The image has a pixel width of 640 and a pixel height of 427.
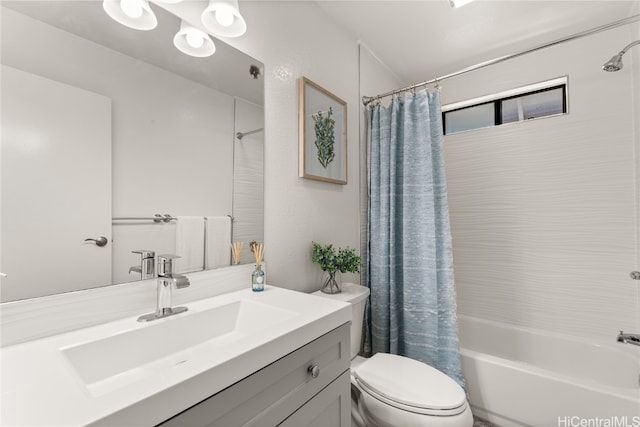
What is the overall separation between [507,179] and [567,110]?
0.57 m

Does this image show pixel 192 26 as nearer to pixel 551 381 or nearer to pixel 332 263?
pixel 332 263

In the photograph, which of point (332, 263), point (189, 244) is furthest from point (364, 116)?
point (189, 244)

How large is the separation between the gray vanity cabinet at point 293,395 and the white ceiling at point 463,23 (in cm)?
182

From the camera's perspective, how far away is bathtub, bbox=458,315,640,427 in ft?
4.23

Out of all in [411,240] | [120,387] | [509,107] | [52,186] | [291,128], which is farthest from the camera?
[509,107]

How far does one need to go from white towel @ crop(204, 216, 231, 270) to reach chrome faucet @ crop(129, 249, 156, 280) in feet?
0.72

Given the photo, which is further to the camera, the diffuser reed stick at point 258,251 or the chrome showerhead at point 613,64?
the chrome showerhead at point 613,64

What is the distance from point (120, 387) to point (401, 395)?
101 cm

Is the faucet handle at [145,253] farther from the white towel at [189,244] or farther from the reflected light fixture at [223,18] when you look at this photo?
the reflected light fixture at [223,18]

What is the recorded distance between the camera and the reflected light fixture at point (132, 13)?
2.75 feet

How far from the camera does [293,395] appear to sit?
718mm
